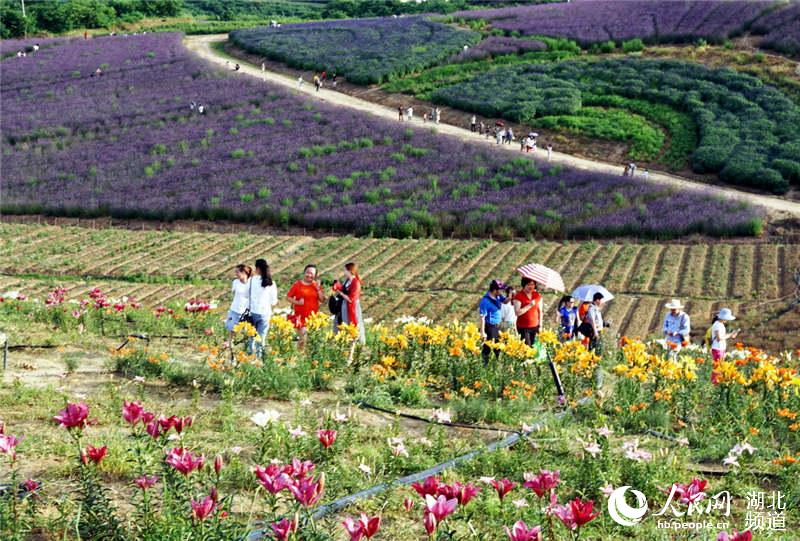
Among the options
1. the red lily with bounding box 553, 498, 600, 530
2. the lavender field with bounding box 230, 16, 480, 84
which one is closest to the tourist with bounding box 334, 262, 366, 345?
the red lily with bounding box 553, 498, 600, 530

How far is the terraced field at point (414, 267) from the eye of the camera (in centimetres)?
1777

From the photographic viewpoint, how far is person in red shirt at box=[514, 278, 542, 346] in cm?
960

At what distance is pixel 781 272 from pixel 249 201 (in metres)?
15.4

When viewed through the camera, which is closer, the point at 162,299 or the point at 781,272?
the point at 162,299

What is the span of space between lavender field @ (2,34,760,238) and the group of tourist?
15.2 m

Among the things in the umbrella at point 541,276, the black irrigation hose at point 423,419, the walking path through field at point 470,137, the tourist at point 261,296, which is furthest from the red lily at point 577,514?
the walking path through field at point 470,137

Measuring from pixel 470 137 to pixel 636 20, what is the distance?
22834mm

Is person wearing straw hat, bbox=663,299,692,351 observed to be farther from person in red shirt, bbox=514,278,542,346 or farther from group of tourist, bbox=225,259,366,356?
group of tourist, bbox=225,259,366,356

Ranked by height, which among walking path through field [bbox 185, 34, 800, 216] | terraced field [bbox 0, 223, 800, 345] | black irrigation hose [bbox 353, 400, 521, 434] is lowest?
terraced field [bbox 0, 223, 800, 345]

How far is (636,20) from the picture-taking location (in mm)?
52281

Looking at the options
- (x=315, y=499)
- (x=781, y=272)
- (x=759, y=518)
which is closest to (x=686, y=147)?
(x=781, y=272)

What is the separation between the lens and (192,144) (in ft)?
113

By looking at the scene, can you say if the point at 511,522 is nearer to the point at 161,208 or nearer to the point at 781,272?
the point at 781,272

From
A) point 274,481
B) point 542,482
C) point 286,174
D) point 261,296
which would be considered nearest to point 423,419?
point 542,482
